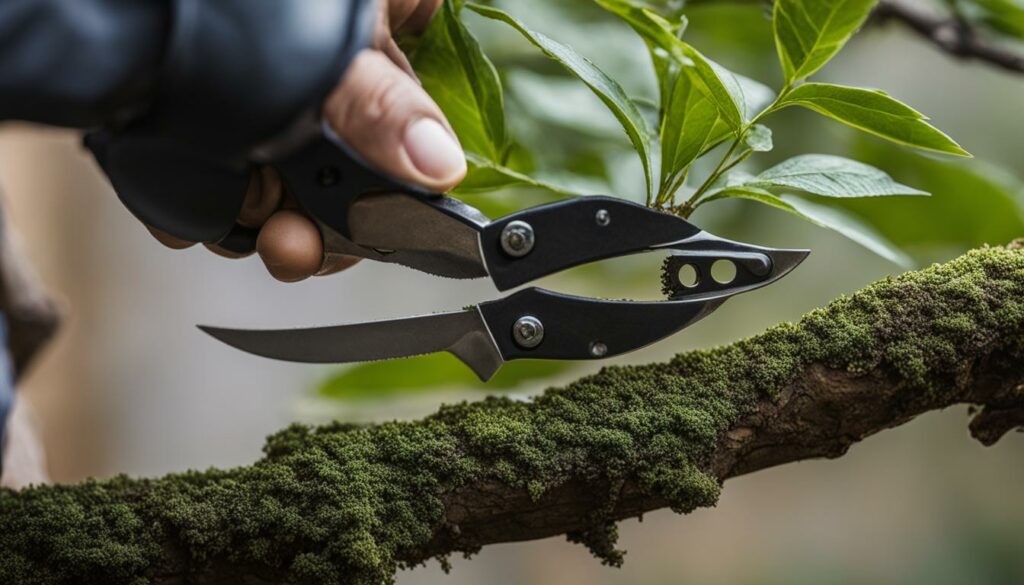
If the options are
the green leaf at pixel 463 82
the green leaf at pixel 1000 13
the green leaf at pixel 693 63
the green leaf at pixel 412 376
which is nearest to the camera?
the green leaf at pixel 693 63

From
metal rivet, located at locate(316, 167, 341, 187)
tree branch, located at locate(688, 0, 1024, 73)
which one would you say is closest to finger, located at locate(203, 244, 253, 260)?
metal rivet, located at locate(316, 167, 341, 187)

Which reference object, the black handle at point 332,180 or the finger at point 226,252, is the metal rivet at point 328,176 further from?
the finger at point 226,252

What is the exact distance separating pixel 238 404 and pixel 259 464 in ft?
6.31

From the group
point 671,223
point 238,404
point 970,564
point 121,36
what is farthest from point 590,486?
point 238,404

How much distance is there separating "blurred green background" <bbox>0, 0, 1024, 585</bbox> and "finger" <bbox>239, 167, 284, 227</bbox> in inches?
17.0

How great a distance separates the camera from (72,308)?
8.25ft

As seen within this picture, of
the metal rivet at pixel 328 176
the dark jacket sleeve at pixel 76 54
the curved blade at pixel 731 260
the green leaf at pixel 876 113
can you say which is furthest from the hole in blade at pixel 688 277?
the dark jacket sleeve at pixel 76 54

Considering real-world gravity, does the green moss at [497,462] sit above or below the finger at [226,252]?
below

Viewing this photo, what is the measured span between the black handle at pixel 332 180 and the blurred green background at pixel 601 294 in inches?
18.8

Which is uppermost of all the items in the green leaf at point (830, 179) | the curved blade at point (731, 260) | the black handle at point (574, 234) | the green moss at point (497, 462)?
the green leaf at point (830, 179)

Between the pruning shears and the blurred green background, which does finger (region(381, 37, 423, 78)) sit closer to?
the pruning shears

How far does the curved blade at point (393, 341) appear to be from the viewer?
1.93 ft

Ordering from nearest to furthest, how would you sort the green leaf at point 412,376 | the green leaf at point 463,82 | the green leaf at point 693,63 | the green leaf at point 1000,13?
1. the green leaf at point 693,63
2. the green leaf at point 463,82
3. the green leaf at point 1000,13
4. the green leaf at point 412,376

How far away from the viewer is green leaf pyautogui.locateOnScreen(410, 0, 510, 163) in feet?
2.20
